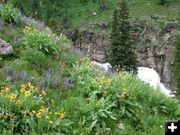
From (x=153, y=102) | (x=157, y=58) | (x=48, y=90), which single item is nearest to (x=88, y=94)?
(x=48, y=90)

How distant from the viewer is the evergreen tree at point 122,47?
53469 mm

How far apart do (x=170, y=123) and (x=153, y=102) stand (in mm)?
4556

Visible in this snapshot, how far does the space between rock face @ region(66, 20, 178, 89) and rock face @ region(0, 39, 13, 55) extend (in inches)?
3490

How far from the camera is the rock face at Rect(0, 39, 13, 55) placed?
1123 cm

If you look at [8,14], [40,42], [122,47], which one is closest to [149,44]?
[122,47]

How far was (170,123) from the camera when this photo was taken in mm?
5629

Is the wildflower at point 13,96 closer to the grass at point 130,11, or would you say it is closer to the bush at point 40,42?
the bush at point 40,42

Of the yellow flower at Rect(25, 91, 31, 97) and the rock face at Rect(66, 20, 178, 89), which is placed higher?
the yellow flower at Rect(25, 91, 31, 97)

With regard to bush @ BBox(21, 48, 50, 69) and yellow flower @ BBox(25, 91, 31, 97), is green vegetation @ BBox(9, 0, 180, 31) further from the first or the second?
yellow flower @ BBox(25, 91, 31, 97)

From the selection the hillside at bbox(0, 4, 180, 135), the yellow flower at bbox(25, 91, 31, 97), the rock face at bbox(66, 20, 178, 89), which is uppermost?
the yellow flower at bbox(25, 91, 31, 97)

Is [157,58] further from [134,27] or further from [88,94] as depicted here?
[88,94]

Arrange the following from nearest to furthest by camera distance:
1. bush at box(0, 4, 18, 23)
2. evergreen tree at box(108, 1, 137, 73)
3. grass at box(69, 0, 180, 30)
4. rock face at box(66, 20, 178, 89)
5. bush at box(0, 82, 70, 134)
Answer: bush at box(0, 82, 70, 134) < bush at box(0, 4, 18, 23) < evergreen tree at box(108, 1, 137, 73) < rock face at box(66, 20, 178, 89) < grass at box(69, 0, 180, 30)

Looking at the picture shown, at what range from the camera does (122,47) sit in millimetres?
55156

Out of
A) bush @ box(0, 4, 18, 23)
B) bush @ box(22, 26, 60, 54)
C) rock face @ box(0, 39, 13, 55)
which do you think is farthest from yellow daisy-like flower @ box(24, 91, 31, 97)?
bush @ box(0, 4, 18, 23)
